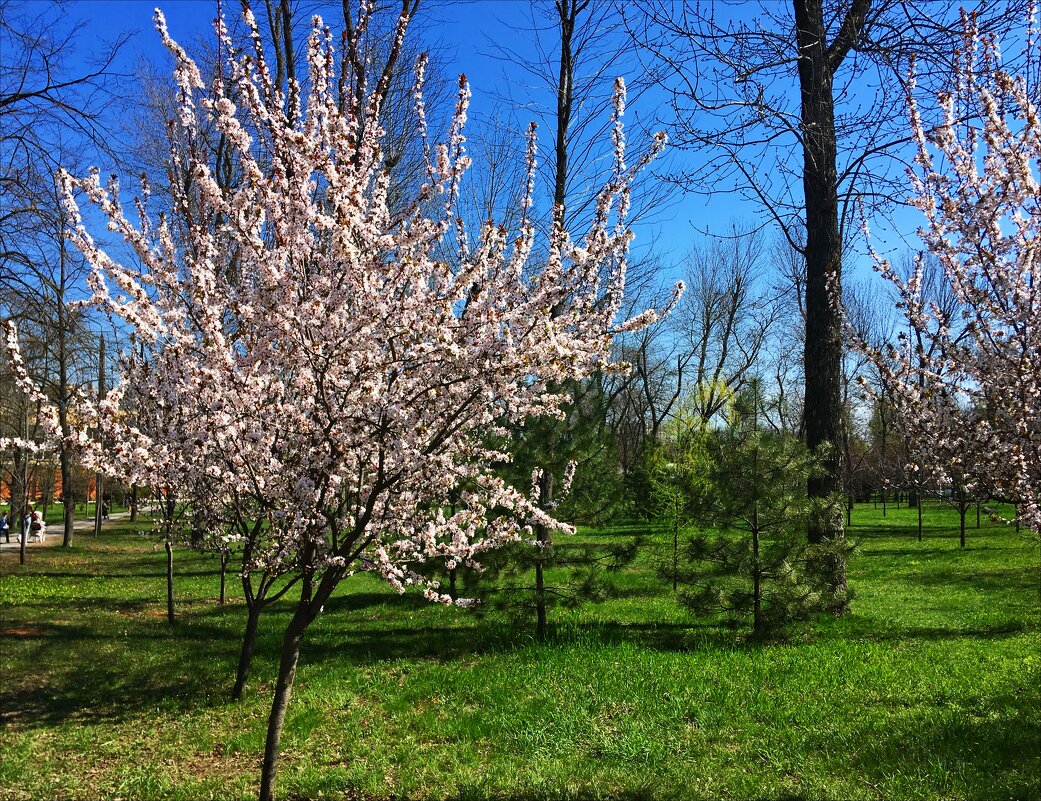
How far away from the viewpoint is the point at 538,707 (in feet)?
18.1

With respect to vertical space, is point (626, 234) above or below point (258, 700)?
→ above

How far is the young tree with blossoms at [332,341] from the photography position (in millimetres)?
3414

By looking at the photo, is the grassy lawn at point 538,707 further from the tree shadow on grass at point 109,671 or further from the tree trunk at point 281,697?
the tree trunk at point 281,697

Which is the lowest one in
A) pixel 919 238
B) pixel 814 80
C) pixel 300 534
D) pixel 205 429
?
pixel 300 534

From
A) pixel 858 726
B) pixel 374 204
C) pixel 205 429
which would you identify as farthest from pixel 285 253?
pixel 858 726

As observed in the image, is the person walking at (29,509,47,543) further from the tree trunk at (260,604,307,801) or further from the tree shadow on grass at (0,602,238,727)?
the tree trunk at (260,604,307,801)

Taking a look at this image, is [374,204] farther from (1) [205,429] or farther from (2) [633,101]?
(2) [633,101]

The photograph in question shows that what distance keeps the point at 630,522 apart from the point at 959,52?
2129 cm

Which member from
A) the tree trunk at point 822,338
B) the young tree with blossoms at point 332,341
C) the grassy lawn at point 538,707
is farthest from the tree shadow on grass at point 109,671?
the tree trunk at point 822,338

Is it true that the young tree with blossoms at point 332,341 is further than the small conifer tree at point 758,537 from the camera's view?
No

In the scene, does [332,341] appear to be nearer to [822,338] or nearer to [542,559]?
[542,559]

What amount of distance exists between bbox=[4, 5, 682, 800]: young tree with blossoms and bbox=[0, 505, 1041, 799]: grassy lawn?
4.99 feet

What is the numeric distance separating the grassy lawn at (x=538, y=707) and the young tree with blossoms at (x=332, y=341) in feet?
4.99

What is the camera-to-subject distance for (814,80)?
6379mm
